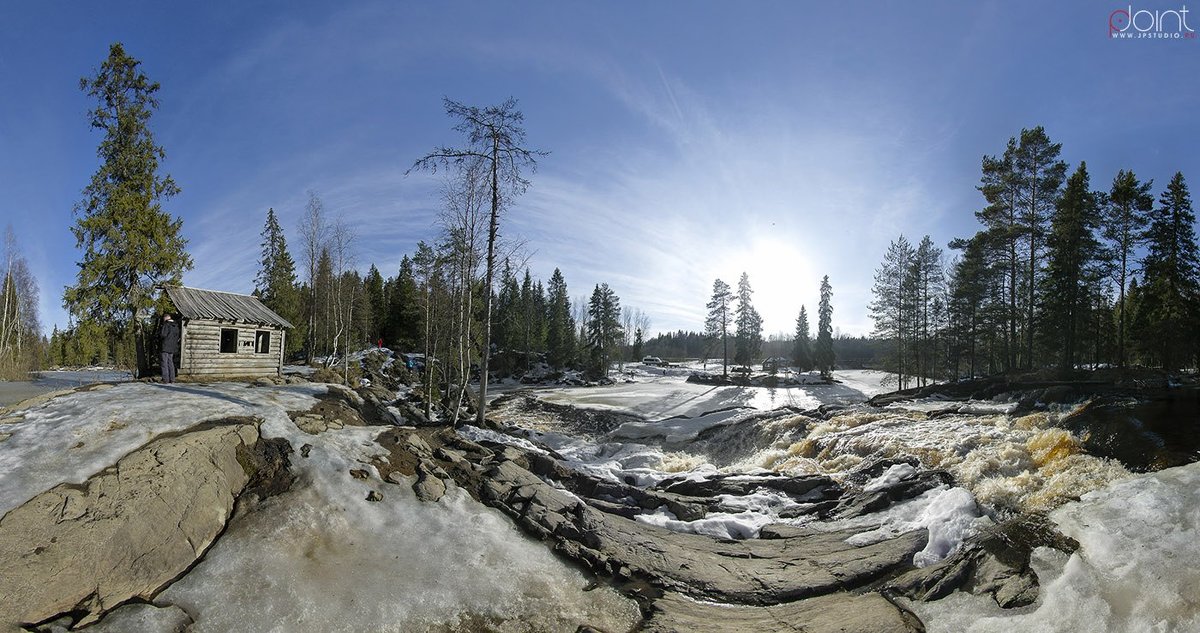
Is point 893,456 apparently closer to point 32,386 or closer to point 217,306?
point 217,306

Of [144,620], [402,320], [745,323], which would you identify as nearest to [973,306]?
[745,323]

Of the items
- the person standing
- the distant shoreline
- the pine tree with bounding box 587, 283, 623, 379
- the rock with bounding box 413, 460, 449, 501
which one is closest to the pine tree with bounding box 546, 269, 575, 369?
the pine tree with bounding box 587, 283, 623, 379

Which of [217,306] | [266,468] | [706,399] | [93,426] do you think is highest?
[217,306]

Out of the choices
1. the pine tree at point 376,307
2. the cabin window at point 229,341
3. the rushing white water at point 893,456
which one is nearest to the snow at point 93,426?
the cabin window at point 229,341

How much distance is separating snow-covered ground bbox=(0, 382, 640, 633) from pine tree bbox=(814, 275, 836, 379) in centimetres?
5528

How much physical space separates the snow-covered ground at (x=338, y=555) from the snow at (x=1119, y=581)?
157 inches

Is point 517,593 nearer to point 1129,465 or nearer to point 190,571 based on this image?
point 190,571

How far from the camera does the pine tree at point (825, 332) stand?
182ft

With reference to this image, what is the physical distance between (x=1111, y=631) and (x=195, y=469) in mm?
11328

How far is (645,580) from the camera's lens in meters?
6.85

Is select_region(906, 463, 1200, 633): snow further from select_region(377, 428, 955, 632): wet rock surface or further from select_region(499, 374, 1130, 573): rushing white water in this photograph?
select_region(499, 374, 1130, 573): rushing white water

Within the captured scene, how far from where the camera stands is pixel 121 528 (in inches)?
226

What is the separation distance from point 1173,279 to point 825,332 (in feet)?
99.8

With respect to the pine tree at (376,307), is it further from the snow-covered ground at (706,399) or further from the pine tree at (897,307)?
the pine tree at (897,307)
